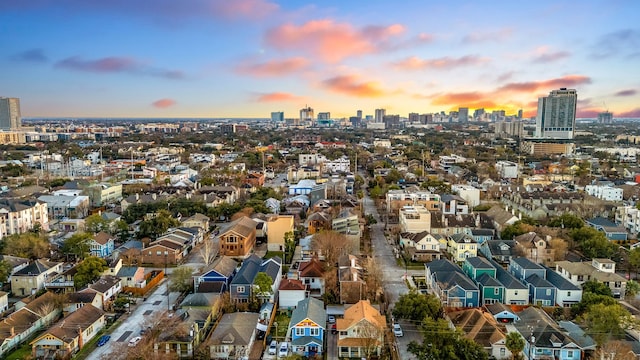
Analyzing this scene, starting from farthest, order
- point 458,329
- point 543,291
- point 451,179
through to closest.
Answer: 1. point 451,179
2. point 543,291
3. point 458,329

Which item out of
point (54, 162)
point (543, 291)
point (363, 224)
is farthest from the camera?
point (54, 162)

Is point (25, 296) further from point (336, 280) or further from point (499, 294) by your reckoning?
point (499, 294)

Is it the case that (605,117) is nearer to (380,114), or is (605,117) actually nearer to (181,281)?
(380,114)

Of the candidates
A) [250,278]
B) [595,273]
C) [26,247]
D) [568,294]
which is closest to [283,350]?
[250,278]

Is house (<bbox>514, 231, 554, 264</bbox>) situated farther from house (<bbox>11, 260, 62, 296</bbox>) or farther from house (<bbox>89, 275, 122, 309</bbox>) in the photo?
house (<bbox>11, 260, 62, 296</bbox>)

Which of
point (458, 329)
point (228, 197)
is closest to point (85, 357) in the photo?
point (458, 329)

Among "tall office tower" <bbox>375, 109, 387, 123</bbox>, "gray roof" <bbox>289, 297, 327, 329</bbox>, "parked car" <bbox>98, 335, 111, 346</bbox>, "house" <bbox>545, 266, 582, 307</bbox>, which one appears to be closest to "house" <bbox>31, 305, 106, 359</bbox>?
"parked car" <bbox>98, 335, 111, 346</bbox>

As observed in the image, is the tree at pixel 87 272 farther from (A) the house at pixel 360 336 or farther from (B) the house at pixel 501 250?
(B) the house at pixel 501 250

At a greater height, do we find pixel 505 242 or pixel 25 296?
pixel 505 242
